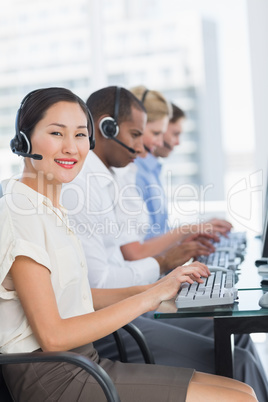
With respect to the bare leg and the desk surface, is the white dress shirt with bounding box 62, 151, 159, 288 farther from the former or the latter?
the bare leg

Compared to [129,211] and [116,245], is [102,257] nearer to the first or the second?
[116,245]

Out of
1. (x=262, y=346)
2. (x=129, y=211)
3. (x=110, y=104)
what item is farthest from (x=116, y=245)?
(x=262, y=346)

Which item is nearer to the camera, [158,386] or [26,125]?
[158,386]

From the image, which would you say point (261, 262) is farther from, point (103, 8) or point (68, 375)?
point (103, 8)

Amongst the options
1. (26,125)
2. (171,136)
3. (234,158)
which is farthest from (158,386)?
(234,158)

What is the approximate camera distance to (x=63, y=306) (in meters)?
1.35

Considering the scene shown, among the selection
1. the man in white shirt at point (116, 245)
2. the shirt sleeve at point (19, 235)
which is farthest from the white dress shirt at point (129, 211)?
the shirt sleeve at point (19, 235)

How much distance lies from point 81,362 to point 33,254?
9.8 inches

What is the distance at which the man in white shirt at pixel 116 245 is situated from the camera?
5.89 ft

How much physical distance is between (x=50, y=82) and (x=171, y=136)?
193 centimetres

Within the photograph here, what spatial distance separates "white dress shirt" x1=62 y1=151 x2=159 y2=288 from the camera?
1.89 meters

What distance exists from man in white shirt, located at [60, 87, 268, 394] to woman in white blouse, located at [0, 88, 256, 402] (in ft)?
1.42

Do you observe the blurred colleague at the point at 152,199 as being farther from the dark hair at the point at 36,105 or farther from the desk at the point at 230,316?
the dark hair at the point at 36,105

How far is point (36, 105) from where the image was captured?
1.42 metres
